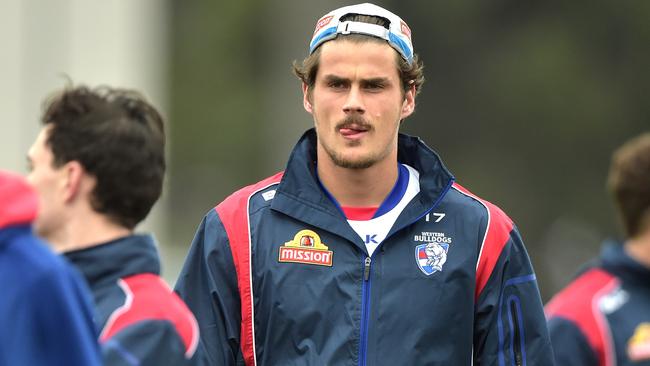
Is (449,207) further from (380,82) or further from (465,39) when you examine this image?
(465,39)

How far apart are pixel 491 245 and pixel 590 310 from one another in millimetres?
549

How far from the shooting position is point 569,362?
6.25m

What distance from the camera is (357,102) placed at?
6047mm

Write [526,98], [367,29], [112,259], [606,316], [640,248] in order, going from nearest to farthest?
[112,259] < [367,29] < [606,316] < [640,248] < [526,98]

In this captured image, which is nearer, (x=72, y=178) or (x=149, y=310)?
(x=149, y=310)

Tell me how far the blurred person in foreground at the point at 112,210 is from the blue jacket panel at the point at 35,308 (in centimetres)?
62

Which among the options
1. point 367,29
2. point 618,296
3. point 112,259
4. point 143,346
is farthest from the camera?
point 618,296

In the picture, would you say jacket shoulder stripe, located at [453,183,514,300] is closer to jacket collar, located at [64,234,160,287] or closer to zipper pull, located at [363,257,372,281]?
zipper pull, located at [363,257,372,281]

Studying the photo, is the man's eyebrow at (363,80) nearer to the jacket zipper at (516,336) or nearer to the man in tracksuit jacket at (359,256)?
the man in tracksuit jacket at (359,256)

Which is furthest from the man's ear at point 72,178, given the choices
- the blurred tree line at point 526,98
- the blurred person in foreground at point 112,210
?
the blurred tree line at point 526,98

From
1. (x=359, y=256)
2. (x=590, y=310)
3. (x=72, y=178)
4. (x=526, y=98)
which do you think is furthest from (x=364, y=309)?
(x=526, y=98)

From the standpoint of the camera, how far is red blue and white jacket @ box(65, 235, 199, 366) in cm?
501

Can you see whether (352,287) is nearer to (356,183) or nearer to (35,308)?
(356,183)

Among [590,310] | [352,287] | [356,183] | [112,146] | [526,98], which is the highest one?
[112,146]
